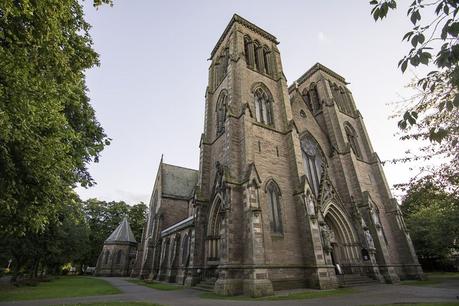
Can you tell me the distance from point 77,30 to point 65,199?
6.39m

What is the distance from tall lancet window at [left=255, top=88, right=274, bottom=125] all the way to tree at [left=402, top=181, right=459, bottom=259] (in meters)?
11.1

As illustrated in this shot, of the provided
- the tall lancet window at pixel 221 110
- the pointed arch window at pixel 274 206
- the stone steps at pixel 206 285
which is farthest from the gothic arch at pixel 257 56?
the stone steps at pixel 206 285

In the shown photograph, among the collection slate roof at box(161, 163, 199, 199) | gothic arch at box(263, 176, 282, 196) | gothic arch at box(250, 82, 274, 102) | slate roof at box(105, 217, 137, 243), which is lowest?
gothic arch at box(263, 176, 282, 196)

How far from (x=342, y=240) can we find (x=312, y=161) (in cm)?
683

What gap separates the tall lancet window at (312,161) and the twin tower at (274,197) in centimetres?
11

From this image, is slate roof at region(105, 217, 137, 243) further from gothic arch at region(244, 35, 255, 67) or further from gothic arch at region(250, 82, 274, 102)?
gothic arch at region(244, 35, 255, 67)

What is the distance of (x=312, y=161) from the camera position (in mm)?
21641

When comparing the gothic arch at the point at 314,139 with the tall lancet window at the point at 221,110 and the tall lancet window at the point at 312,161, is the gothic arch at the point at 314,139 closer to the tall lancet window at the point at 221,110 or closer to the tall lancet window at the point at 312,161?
the tall lancet window at the point at 312,161

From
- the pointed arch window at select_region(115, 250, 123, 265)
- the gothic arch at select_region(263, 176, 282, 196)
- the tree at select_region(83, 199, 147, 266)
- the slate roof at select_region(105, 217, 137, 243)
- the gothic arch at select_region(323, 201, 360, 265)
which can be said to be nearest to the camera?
the gothic arch at select_region(263, 176, 282, 196)

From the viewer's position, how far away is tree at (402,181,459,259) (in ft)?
29.0

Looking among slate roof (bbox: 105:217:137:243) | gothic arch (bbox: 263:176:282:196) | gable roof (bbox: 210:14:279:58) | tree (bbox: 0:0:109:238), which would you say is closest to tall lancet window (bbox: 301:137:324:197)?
gothic arch (bbox: 263:176:282:196)

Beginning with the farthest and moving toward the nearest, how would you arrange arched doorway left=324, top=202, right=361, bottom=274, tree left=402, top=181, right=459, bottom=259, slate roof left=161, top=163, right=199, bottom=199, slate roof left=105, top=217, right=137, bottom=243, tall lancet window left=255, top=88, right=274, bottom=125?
1. slate roof left=105, top=217, right=137, bottom=243
2. slate roof left=161, top=163, right=199, bottom=199
3. tall lancet window left=255, top=88, right=274, bottom=125
4. arched doorway left=324, top=202, right=361, bottom=274
5. tree left=402, top=181, right=459, bottom=259

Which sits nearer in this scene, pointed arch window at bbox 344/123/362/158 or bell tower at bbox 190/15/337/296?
bell tower at bbox 190/15/337/296

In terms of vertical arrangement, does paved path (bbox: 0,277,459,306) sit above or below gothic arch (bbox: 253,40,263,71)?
below
